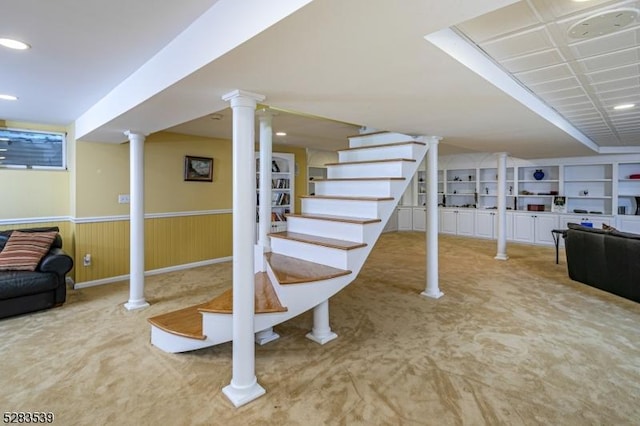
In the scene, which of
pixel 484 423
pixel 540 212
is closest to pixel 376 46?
pixel 484 423

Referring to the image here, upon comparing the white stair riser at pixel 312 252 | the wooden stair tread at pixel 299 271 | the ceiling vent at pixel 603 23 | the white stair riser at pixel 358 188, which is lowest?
the wooden stair tread at pixel 299 271

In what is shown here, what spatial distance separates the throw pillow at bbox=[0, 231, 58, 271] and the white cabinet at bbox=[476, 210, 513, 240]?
26.7 feet

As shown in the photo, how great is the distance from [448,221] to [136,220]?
7291 mm

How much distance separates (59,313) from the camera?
3.36m

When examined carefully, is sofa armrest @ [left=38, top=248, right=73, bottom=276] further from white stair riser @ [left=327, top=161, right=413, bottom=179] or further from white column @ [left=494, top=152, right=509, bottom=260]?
white column @ [left=494, top=152, right=509, bottom=260]

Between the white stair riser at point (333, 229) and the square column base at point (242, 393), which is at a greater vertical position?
the white stair riser at point (333, 229)

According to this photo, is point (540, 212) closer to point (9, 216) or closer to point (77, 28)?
point (77, 28)

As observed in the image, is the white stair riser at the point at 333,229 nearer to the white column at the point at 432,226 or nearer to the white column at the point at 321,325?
the white column at the point at 321,325

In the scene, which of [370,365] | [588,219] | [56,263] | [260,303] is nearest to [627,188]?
[588,219]

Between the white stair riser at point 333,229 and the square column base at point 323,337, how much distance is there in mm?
834

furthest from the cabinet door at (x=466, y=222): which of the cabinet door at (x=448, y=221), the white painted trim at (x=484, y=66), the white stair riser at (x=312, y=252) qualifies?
the white stair riser at (x=312, y=252)

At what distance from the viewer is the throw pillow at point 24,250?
10.8 feet

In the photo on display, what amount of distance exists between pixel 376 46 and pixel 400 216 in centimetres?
832

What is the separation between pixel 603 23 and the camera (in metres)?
1.58
